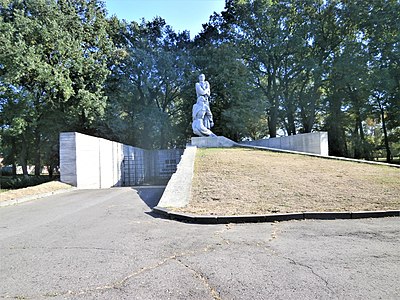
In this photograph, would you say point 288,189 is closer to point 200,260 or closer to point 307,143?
point 200,260

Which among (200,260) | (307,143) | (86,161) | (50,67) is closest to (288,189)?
(200,260)

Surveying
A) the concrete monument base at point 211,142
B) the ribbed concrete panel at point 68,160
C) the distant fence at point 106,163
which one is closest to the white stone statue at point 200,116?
the concrete monument base at point 211,142

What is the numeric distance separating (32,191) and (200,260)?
30.0ft

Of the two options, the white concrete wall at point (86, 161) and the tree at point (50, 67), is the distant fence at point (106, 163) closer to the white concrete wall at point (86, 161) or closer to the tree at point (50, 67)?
the white concrete wall at point (86, 161)

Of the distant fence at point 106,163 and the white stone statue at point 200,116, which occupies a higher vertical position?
the white stone statue at point 200,116

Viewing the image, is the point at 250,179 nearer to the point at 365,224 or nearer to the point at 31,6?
the point at 365,224

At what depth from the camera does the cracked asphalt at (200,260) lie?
9.18 feet

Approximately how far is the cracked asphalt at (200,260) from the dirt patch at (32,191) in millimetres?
4249

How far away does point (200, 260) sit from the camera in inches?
140

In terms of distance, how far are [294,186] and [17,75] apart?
53.7ft

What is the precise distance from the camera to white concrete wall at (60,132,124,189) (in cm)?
1316

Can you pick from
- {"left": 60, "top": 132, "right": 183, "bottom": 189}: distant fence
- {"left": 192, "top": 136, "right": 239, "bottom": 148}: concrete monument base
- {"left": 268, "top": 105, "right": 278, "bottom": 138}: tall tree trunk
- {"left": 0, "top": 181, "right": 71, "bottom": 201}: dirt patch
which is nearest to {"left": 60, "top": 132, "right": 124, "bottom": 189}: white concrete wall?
{"left": 60, "top": 132, "right": 183, "bottom": 189}: distant fence

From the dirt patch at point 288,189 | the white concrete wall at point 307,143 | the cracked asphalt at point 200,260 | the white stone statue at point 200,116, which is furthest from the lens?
the white stone statue at point 200,116

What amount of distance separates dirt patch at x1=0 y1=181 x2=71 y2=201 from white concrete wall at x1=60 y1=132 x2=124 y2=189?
0.75 meters
